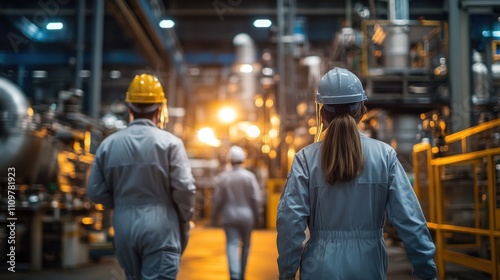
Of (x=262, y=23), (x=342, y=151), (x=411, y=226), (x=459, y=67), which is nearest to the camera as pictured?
(x=411, y=226)

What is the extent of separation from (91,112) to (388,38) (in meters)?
6.09

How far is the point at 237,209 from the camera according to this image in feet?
23.4

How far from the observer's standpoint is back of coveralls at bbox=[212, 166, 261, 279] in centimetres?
701

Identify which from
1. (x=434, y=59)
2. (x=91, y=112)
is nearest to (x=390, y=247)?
(x=434, y=59)

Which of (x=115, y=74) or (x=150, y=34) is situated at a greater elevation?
(x=150, y=34)

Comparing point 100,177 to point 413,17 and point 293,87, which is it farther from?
point 413,17

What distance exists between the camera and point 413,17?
1947 centimetres

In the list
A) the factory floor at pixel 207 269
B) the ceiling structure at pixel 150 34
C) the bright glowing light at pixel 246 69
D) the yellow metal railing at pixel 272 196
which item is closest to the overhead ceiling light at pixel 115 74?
the ceiling structure at pixel 150 34

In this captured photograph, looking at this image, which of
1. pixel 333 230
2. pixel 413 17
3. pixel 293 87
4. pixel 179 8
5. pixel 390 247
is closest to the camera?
pixel 333 230

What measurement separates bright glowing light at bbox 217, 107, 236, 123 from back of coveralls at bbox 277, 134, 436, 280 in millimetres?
17853

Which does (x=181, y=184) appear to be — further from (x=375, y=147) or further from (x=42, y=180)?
(x=42, y=180)

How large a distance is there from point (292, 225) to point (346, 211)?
0.25 metres

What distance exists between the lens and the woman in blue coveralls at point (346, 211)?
2.50 metres

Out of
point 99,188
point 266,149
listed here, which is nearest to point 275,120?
point 266,149
